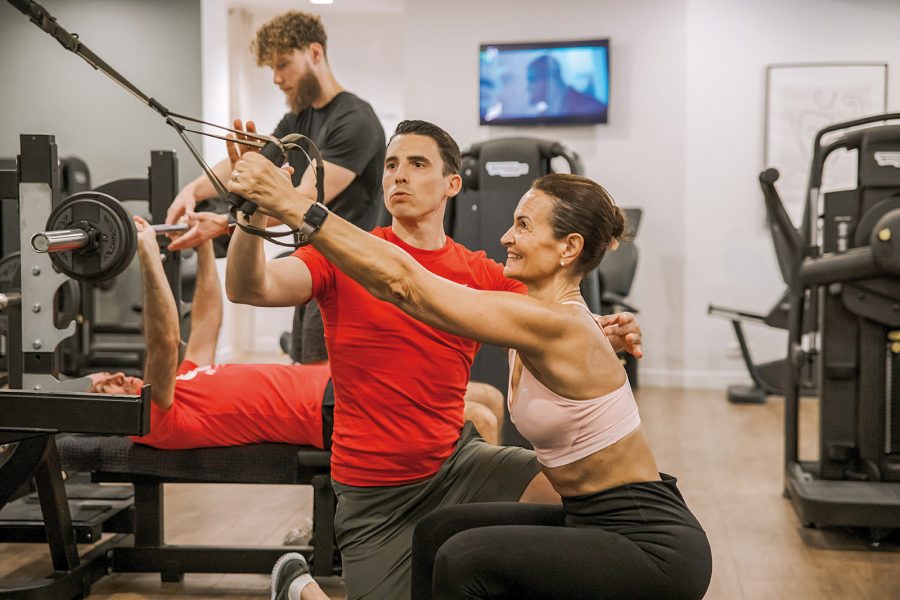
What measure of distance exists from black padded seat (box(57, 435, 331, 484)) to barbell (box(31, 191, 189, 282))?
2.54 ft

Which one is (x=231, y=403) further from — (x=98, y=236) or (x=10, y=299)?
(x=98, y=236)

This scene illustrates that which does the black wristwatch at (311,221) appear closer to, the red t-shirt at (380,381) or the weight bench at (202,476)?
the red t-shirt at (380,381)

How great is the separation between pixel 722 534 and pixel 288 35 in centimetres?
226

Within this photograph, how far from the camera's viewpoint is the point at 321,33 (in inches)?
125

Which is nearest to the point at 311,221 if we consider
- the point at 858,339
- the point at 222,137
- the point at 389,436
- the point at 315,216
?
the point at 315,216

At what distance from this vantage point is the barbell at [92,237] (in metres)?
2.13

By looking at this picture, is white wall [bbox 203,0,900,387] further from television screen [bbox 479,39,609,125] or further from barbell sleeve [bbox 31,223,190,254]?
barbell sleeve [bbox 31,223,190,254]

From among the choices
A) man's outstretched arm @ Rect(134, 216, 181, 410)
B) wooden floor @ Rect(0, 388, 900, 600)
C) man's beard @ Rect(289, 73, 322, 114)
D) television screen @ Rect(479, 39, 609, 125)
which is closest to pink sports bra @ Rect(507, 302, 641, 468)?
man's outstretched arm @ Rect(134, 216, 181, 410)

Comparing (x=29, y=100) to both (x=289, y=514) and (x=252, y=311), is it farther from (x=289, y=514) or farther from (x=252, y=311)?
(x=289, y=514)

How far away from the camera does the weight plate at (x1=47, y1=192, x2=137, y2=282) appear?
84.1 inches

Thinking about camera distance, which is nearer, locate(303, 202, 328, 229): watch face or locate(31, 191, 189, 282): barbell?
locate(303, 202, 328, 229): watch face

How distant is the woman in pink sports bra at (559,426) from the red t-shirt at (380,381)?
253mm

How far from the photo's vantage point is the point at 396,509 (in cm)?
214

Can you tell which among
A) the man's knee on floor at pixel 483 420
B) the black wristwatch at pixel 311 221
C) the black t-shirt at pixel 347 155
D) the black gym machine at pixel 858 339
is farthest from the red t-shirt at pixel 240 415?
the black gym machine at pixel 858 339
